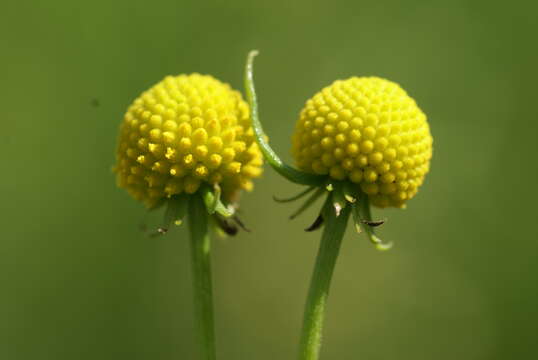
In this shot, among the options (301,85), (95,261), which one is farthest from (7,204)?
(301,85)

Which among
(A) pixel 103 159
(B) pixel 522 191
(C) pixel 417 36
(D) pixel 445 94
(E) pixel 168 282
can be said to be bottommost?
(E) pixel 168 282

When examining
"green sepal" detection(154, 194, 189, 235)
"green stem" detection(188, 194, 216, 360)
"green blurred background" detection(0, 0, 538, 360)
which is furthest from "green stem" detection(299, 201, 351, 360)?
"green blurred background" detection(0, 0, 538, 360)

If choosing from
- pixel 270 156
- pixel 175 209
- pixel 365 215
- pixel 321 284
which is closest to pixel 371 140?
pixel 365 215

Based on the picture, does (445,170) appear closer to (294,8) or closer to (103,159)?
(294,8)

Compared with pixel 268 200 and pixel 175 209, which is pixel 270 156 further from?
pixel 268 200

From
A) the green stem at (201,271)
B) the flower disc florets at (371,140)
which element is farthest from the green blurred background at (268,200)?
the flower disc florets at (371,140)
